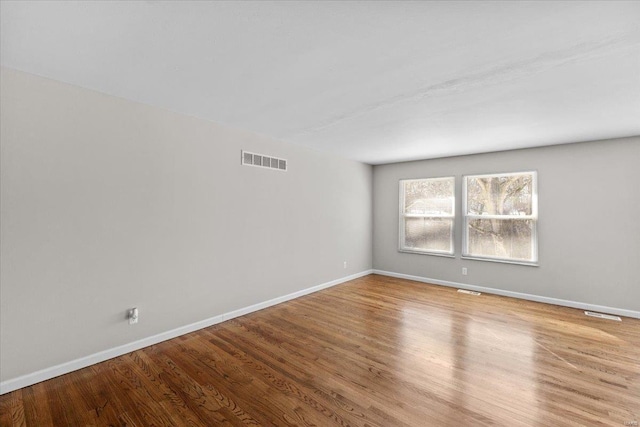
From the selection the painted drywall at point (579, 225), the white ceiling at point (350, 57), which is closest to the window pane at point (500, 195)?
the painted drywall at point (579, 225)

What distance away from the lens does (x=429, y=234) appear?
5.48 meters

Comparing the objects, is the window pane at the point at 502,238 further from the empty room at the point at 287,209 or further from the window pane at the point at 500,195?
the window pane at the point at 500,195

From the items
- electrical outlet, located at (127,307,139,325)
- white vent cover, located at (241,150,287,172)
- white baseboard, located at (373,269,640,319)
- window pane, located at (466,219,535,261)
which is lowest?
white baseboard, located at (373,269,640,319)

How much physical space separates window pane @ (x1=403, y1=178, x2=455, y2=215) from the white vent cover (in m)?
2.82

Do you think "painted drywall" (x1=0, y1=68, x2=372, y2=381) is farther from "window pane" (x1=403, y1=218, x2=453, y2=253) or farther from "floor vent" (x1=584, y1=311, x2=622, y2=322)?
"floor vent" (x1=584, y1=311, x2=622, y2=322)

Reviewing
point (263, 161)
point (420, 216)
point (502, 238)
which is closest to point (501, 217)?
point (502, 238)

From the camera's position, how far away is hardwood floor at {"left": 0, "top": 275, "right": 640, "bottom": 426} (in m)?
1.86

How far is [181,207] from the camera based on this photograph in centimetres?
310

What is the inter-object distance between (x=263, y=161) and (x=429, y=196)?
3321 mm

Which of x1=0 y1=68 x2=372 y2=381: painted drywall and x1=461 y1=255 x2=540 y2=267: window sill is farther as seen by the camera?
x1=461 y1=255 x2=540 y2=267: window sill

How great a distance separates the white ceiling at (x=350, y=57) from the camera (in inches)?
59.0

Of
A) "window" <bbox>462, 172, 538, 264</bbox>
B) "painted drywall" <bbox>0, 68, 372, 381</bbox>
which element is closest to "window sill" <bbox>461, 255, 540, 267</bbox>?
"window" <bbox>462, 172, 538, 264</bbox>

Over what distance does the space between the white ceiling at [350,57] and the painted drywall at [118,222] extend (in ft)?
0.95

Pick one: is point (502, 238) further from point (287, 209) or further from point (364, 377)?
point (364, 377)
